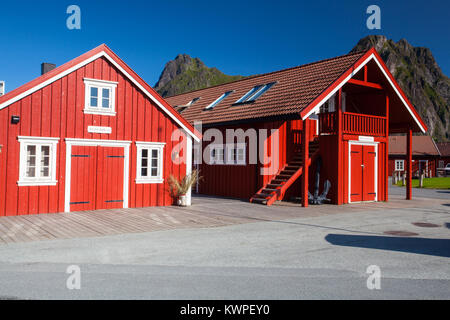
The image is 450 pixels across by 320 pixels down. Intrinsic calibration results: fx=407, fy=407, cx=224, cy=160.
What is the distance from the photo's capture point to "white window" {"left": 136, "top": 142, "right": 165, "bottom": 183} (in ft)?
47.7

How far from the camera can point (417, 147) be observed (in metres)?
54.3

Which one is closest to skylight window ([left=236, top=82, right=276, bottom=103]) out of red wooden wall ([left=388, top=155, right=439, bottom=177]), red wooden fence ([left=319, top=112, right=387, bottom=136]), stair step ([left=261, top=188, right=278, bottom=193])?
red wooden fence ([left=319, top=112, right=387, bottom=136])

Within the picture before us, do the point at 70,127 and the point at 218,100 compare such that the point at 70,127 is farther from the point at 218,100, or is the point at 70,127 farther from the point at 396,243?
the point at 218,100

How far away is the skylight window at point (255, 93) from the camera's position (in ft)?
63.3

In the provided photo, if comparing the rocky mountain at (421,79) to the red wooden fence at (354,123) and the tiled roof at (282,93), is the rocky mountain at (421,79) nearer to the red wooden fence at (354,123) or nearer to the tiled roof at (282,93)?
the tiled roof at (282,93)

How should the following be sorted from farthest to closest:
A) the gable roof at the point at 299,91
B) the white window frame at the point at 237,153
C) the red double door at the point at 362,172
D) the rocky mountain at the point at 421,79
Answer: the rocky mountain at the point at 421,79, the white window frame at the point at 237,153, the red double door at the point at 362,172, the gable roof at the point at 299,91

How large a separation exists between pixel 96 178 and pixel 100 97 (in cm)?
274

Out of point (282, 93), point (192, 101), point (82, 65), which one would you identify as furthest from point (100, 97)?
point (192, 101)

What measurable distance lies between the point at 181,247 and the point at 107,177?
689cm

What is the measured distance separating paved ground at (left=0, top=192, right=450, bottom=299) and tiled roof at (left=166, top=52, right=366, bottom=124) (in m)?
5.60

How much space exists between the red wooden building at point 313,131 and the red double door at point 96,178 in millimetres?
5463

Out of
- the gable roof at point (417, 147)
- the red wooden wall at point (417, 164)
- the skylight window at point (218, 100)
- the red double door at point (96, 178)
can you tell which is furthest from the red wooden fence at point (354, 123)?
the gable roof at point (417, 147)

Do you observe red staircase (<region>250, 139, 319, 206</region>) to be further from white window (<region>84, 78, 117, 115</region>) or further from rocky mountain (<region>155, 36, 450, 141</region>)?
rocky mountain (<region>155, 36, 450, 141</region>)

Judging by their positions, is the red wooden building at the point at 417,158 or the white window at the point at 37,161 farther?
the red wooden building at the point at 417,158
